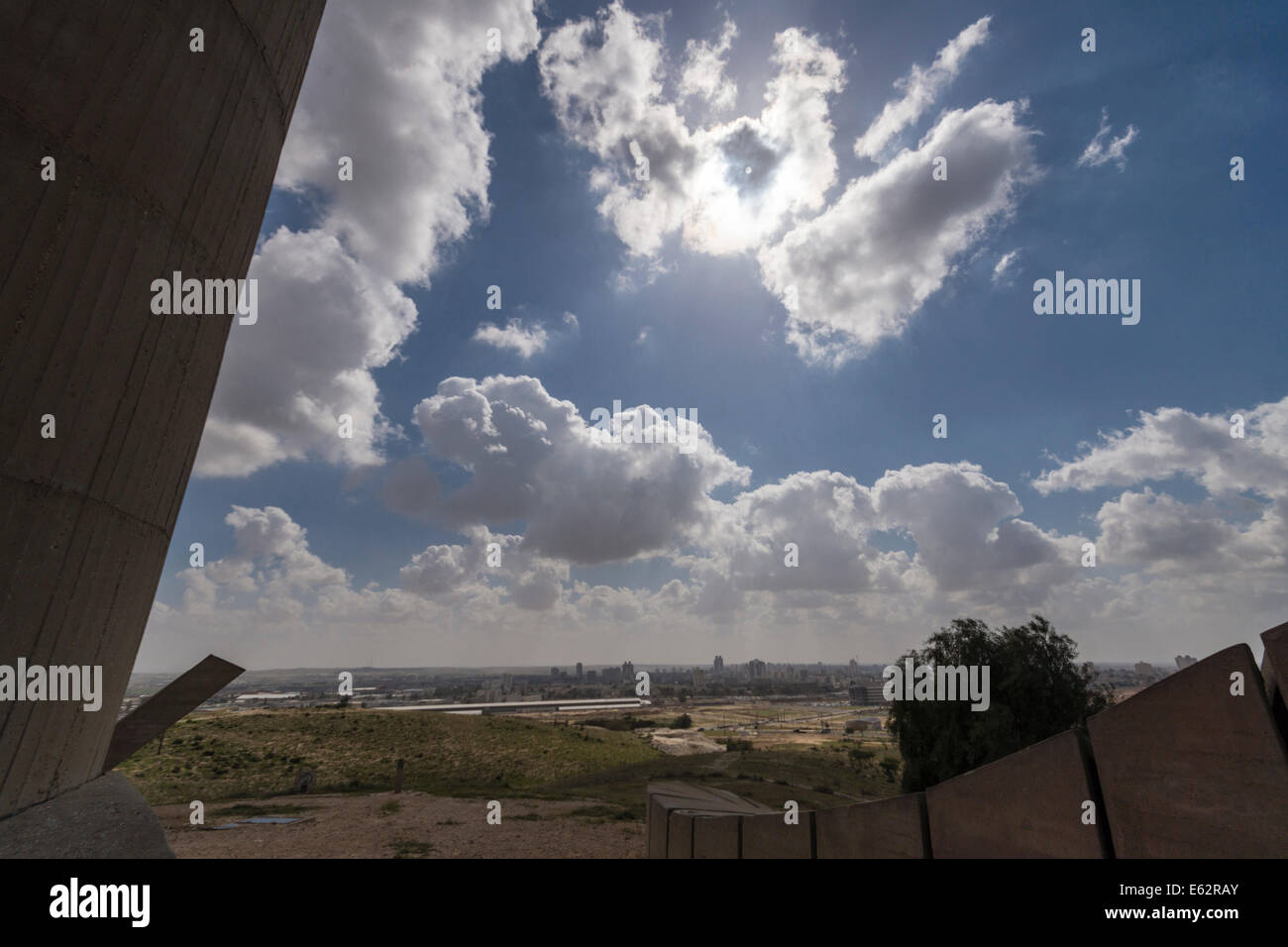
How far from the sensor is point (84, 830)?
4.56 meters

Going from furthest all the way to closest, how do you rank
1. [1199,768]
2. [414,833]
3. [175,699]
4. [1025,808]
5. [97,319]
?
1. [414,833]
2. [175,699]
3. [97,319]
4. [1025,808]
5. [1199,768]

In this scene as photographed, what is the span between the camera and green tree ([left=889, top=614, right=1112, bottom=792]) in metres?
20.6

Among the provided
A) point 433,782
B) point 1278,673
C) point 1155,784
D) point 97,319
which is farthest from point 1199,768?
point 433,782

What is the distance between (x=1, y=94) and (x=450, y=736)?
56.1 m

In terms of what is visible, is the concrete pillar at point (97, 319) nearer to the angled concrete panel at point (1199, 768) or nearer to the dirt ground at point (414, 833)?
the angled concrete panel at point (1199, 768)

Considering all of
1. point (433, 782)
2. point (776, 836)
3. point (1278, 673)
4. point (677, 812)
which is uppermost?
point (1278, 673)

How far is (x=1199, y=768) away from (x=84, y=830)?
335 inches

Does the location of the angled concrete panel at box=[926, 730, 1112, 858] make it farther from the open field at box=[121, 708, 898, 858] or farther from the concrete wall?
the open field at box=[121, 708, 898, 858]

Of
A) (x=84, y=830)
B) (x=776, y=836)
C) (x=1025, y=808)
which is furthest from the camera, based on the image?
(x=776, y=836)

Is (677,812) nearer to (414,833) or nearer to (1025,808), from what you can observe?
(1025,808)

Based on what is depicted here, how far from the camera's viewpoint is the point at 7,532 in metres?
4.44

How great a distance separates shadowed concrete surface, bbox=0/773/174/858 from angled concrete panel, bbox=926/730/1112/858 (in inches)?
279

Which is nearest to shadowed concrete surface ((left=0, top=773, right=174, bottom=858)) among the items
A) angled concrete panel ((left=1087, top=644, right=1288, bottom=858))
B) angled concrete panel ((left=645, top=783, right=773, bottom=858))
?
angled concrete panel ((left=1087, top=644, right=1288, bottom=858))
